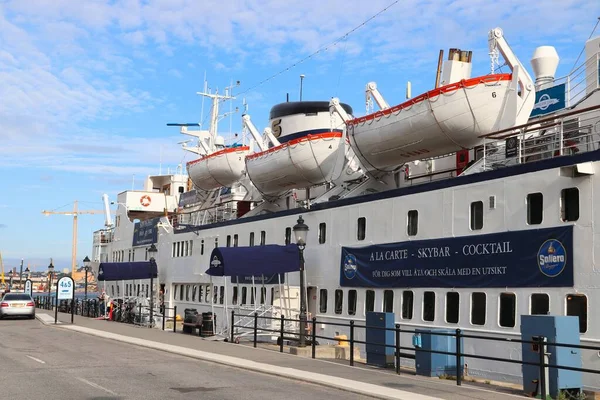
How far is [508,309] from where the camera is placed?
16.5 metres

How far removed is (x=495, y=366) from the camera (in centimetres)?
1650

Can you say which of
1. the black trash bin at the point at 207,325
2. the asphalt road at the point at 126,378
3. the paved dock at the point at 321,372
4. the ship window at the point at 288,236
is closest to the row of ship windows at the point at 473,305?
the paved dock at the point at 321,372

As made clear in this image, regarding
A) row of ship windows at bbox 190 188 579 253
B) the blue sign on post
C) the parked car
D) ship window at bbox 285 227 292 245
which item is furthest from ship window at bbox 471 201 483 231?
the parked car

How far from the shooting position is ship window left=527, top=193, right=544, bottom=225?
631 inches

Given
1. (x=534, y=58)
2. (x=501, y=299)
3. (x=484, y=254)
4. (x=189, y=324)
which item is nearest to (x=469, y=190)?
(x=484, y=254)

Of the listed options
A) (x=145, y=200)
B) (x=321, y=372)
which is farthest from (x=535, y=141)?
(x=145, y=200)

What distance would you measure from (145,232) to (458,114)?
2935cm

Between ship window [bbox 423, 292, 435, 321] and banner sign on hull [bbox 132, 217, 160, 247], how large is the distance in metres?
25.4

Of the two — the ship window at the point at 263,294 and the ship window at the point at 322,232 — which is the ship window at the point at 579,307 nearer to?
the ship window at the point at 322,232

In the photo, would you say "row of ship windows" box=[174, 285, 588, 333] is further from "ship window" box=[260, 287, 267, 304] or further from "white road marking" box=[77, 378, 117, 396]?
"white road marking" box=[77, 378, 117, 396]

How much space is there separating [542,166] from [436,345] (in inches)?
A: 183

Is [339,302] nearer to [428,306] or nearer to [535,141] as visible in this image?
[428,306]

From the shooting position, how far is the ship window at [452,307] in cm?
1802

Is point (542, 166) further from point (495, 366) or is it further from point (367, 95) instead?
point (367, 95)
